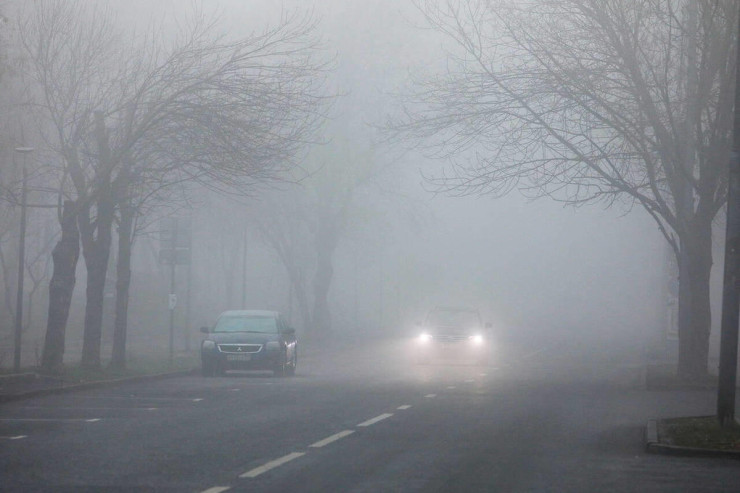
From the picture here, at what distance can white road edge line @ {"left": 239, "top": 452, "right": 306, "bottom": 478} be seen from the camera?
11305 millimetres

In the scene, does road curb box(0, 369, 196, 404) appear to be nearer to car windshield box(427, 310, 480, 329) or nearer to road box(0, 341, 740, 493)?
road box(0, 341, 740, 493)

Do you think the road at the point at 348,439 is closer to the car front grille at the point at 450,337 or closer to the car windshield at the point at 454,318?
the car front grille at the point at 450,337

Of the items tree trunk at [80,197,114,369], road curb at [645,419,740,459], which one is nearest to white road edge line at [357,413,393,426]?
road curb at [645,419,740,459]

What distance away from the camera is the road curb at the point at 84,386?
20.9 metres

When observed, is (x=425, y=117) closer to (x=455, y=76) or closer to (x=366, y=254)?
(x=455, y=76)

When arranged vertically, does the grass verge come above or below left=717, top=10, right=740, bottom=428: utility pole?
below

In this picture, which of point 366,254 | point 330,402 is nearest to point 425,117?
point 330,402

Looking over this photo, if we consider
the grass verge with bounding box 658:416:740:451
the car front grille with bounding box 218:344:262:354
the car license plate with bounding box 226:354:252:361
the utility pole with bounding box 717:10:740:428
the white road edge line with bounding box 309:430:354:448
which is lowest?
the car license plate with bounding box 226:354:252:361

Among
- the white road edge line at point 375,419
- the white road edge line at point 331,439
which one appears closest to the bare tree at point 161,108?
the white road edge line at point 375,419

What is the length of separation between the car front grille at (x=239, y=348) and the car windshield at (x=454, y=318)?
895 centimetres

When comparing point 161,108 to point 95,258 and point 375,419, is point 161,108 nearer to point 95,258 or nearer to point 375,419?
point 95,258

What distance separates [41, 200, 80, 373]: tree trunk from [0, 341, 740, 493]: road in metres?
2.18

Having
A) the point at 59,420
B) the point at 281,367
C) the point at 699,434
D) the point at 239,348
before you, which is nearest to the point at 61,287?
the point at 239,348

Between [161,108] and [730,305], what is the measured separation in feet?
44.6
